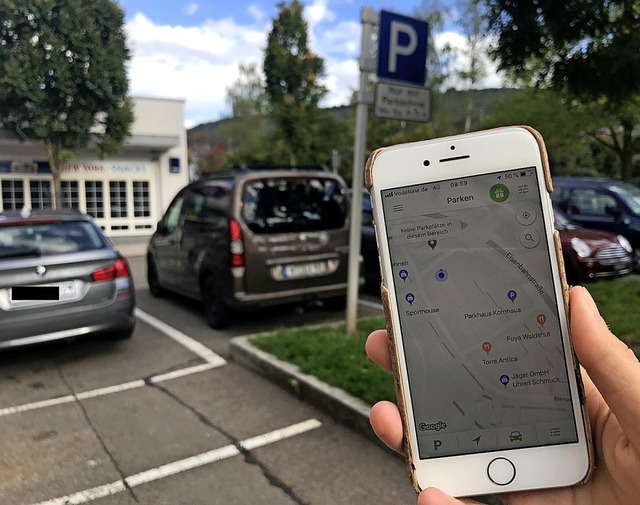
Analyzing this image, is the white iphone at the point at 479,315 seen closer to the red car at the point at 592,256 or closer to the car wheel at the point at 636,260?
the red car at the point at 592,256

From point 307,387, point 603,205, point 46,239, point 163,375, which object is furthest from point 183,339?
point 603,205

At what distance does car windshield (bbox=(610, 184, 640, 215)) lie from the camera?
10375mm

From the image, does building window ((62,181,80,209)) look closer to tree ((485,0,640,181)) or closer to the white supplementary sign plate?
the white supplementary sign plate

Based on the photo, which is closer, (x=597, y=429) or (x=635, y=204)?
(x=597, y=429)

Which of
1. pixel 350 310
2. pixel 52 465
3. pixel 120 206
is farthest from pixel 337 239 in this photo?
pixel 120 206

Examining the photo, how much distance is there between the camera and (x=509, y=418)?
163cm

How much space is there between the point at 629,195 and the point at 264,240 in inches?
312

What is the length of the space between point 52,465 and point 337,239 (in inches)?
166

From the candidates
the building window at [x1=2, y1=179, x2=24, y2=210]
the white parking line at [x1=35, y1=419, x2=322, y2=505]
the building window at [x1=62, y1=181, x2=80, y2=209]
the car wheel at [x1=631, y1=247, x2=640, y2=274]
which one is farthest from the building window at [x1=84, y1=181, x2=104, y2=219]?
the white parking line at [x1=35, y1=419, x2=322, y2=505]

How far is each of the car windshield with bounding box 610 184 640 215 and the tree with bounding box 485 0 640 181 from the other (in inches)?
213

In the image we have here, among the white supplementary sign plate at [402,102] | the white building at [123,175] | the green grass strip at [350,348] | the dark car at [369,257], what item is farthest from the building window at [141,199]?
the white supplementary sign plate at [402,102]

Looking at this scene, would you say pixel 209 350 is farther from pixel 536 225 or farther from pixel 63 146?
pixel 63 146

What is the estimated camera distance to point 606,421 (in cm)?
163

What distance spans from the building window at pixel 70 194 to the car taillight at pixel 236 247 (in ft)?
60.8
